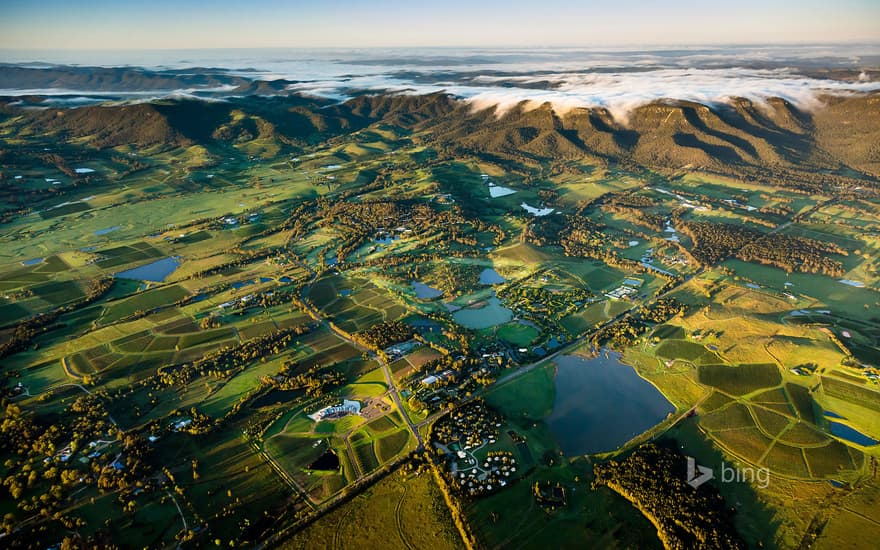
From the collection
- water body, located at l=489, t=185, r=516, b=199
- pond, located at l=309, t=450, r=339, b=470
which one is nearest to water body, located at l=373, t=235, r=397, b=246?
water body, located at l=489, t=185, r=516, b=199

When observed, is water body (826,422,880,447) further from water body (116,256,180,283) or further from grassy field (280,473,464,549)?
water body (116,256,180,283)

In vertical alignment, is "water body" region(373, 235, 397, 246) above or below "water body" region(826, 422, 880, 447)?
above

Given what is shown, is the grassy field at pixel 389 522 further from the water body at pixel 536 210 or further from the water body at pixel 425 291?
the water body at pixel 536 210

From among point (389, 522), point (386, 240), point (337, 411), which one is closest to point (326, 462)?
point (337, 411)

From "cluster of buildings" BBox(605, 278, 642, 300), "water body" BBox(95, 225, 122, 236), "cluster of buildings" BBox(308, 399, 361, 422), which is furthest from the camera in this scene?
"water body" BBox(95, 225, 122, 236)

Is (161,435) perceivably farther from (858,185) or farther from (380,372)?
(858,185)

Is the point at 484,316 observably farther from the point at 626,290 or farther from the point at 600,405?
the point at 626,290

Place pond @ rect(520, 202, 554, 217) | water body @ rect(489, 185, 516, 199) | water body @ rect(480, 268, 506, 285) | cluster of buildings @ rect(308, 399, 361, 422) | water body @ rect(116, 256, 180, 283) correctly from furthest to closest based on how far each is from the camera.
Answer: water body @ rect(489, 185, 516, 199) → pond @ rect(520, 202, 554, 217) → water body @ rect(116, 256, 180, 283) → water body @ rect(480, 268, 506, 285) → cluster of buildings @ rect(308, 399, 361, 422)
